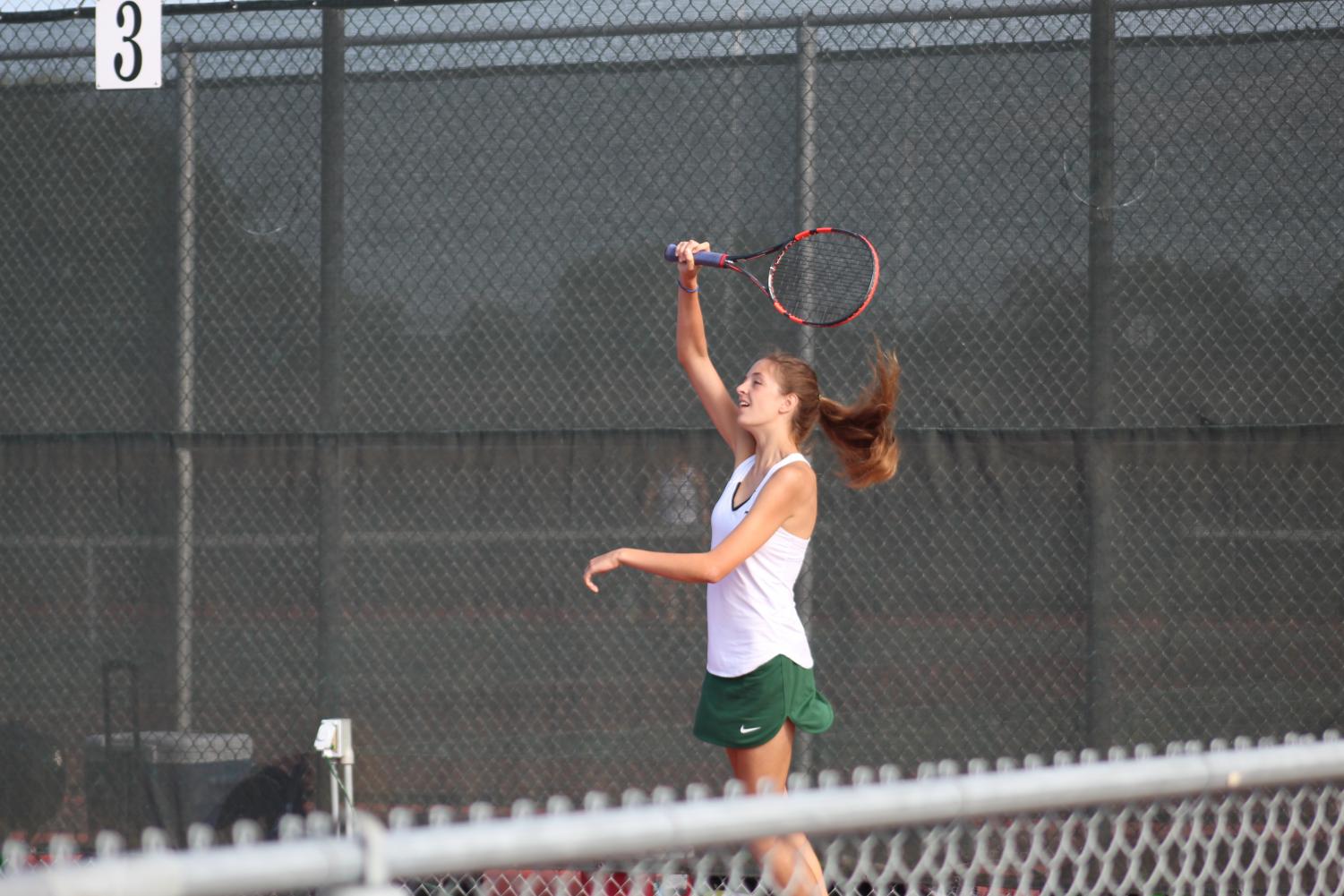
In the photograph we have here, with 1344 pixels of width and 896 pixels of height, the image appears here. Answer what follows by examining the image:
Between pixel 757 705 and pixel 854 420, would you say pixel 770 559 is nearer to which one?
pixel 757 705

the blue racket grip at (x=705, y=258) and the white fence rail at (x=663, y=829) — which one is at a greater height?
the blue racket grip at (x=705, y=258)

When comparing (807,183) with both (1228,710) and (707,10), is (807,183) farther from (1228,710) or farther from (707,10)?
(1228,710)

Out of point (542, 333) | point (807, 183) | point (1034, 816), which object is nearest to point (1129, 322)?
point (807, 183)

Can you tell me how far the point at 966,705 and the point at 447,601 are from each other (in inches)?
56.5

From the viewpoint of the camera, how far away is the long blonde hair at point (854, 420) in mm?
3271

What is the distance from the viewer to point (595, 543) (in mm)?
4055

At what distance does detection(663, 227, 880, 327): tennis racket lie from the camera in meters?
3.77

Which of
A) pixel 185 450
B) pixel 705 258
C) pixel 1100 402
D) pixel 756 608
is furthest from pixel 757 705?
pixel 185 450

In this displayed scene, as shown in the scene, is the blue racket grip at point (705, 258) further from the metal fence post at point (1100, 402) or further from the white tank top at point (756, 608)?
the metal fence post at point (1100, 402)

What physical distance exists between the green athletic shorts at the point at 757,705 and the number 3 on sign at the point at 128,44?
2.48 m

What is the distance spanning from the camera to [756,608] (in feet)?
10.2

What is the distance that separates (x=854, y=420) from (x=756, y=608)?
510 millimetres

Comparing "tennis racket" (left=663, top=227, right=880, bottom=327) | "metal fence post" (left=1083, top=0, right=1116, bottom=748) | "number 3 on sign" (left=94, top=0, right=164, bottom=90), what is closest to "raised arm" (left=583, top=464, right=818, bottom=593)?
"tennis racket" (left=663, top=227, right=880, bottom=327)

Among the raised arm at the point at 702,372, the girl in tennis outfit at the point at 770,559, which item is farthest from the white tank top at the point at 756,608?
the raised arm at the point at 702,372
